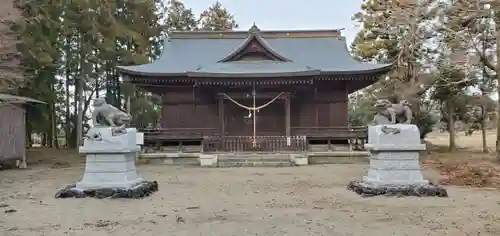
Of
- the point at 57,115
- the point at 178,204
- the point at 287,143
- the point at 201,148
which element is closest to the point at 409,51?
the point at 287,143

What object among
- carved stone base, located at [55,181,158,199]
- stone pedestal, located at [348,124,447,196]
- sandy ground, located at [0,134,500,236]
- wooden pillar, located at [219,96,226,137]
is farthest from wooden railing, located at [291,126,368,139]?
carved stone base, located at [55,181,158,199]

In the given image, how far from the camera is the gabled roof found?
61.3 ft

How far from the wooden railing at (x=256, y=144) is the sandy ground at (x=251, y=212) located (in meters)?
7.19

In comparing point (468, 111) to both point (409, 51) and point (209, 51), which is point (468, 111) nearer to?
point (409, 51)

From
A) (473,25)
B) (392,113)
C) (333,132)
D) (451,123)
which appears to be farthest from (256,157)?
→ (451,123)

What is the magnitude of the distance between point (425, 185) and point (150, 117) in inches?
988

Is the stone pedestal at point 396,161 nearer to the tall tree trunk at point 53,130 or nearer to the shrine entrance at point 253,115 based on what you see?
the shrine entrance at point 253,115

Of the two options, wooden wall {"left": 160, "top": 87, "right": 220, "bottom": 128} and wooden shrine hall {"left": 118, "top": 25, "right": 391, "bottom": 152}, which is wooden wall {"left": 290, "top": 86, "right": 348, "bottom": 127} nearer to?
wooden shrine hall {"left": 118, "top": 25, "right": 391, "bottom": 152}

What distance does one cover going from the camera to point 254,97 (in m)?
19.2

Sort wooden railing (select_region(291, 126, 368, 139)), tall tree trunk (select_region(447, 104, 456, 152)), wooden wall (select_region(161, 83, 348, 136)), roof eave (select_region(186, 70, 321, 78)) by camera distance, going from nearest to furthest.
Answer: roof eave (select_region(186, 70, 321, 78)), wooden railing (select_region(291, 126, 368, 139)), wooden wall (select_region(161, 83, 348, 136)), tall tree trunk (select_region(447, 104, 456, 152))

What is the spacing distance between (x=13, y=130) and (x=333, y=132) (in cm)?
1244

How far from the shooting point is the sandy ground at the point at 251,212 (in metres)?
5.55

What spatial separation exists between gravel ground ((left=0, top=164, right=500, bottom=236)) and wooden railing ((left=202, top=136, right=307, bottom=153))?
7.39 m

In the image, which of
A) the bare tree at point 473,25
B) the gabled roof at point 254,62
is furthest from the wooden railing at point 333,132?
the bare tree at point 473,25
